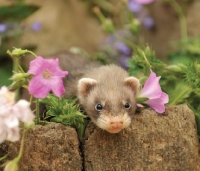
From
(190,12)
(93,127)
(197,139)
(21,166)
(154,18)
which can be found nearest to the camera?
(21,166)

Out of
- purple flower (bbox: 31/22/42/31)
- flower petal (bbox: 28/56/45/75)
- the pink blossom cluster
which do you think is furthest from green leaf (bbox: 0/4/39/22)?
the pink blossom cluster

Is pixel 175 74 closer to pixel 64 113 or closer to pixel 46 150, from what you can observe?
pixel 64 113

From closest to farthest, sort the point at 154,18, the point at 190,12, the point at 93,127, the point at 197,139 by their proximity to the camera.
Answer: the point at 93,127
the point at 197,139
the point at 190,12
the point at 154,18

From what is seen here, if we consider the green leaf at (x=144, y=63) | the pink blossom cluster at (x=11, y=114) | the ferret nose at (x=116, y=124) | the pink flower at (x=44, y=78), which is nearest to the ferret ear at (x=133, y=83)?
the green leaf at (x=144, y=63)

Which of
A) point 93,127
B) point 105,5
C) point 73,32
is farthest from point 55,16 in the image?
point 93,127

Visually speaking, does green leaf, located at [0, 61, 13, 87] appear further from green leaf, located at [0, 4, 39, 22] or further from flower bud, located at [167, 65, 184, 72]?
flower bud, located at [167, 65, 184, 72]

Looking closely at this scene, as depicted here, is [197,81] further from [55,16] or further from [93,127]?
[55,16]
